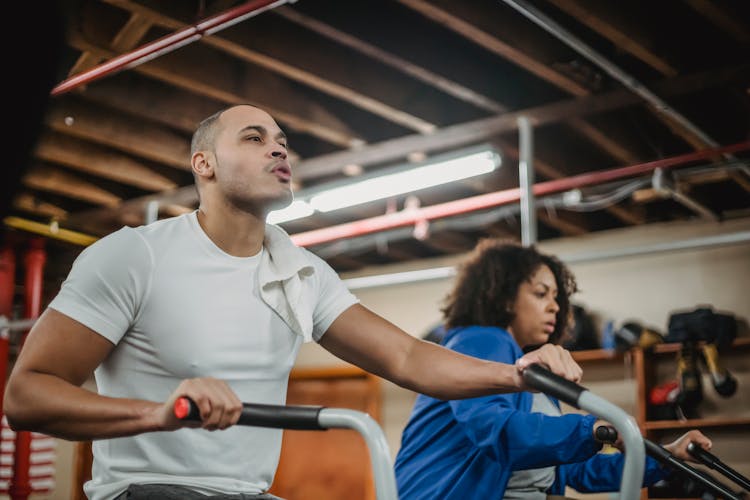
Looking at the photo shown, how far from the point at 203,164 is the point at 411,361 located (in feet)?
2.39

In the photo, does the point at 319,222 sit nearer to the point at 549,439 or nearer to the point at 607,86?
the point at 607,86

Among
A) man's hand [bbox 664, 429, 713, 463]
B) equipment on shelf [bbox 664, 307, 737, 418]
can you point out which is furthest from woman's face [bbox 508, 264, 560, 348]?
equipment on shelf [bbox 664, 307, 737, 418]

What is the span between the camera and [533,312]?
312 cm

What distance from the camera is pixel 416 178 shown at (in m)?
5.25

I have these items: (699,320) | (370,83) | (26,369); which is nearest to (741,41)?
(370,83)

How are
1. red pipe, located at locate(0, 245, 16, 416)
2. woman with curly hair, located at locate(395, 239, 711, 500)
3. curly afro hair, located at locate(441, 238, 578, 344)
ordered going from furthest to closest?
red pipe, located at locate(0, 245, 16, 416) < curly afro hair, located at locate(441, 238, 578, 344) < woman with curly hair, located at locate(395, 239, 711, 500)

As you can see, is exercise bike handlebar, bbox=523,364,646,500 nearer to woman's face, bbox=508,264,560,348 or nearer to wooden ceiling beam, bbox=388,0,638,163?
woman's face, bbox=508,264,560,348

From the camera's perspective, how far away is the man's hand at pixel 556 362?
169 cm

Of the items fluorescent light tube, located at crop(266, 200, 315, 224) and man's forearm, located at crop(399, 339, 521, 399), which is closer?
man's forearm, located at crop(399, 339, 521, 399)

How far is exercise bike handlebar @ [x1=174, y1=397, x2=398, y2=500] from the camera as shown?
4.66 feet

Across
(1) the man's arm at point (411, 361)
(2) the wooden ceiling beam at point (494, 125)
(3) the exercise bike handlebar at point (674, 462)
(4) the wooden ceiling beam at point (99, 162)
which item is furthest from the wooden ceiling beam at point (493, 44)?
(4) the wooden ceiling beam at point (99, 162)

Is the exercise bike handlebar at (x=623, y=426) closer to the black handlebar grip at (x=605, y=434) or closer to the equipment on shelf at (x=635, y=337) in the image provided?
the black handlebar grip at (x=605, y=434)

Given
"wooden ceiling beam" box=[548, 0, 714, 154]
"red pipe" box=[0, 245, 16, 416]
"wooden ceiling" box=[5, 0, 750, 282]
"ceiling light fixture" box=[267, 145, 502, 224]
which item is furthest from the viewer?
"red pipe" box=[0, 245, 16, 416]

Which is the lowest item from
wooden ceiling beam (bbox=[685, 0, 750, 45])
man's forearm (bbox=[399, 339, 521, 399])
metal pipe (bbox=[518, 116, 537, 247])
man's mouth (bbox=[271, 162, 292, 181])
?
man's forearm (bbox=[399, 339, 521, 399])
